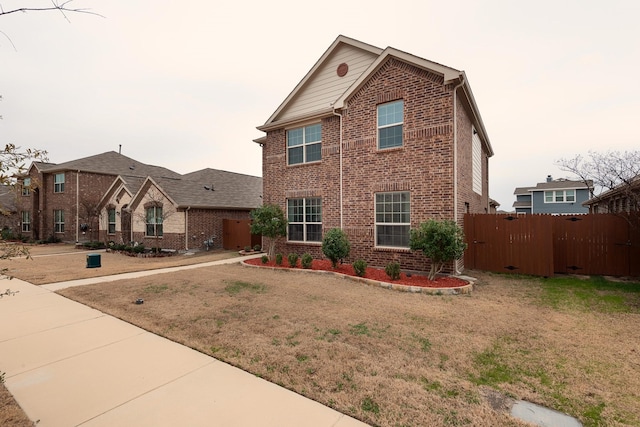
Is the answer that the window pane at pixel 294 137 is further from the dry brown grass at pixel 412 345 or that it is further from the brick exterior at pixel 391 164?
the dry brown grass at pixel 412 345

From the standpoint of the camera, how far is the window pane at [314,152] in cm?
1268

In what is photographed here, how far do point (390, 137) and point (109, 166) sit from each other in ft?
95.1

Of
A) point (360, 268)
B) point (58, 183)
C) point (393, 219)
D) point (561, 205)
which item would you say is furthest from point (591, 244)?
point (58, 183)

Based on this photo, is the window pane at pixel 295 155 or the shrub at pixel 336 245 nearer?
the shrub at pixel 336 245

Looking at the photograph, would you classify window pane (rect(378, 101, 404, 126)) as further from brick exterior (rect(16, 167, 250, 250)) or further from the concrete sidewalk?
brick exterior (rect(16, 167, 250, 250))

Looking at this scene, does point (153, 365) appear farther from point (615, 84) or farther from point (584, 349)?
point (615, 84)

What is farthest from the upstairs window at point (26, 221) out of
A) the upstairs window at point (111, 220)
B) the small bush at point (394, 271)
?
the small bush at point (394, 271)

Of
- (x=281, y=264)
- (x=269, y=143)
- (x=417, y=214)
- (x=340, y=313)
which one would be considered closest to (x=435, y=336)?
(x=340, y=313)

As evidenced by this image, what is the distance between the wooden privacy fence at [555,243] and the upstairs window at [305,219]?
6098 millimetres

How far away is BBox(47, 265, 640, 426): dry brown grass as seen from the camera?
10.2 feet

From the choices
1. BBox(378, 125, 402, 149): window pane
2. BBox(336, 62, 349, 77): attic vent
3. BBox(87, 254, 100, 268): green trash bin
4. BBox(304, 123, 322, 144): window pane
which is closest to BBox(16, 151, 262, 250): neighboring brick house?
BBox(87, 254, 100, 268): green trash bin

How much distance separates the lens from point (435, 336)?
4.85 meters

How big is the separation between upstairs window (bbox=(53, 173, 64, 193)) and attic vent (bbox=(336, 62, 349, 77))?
28111mm

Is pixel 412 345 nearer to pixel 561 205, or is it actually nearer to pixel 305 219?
pixel 305 219
